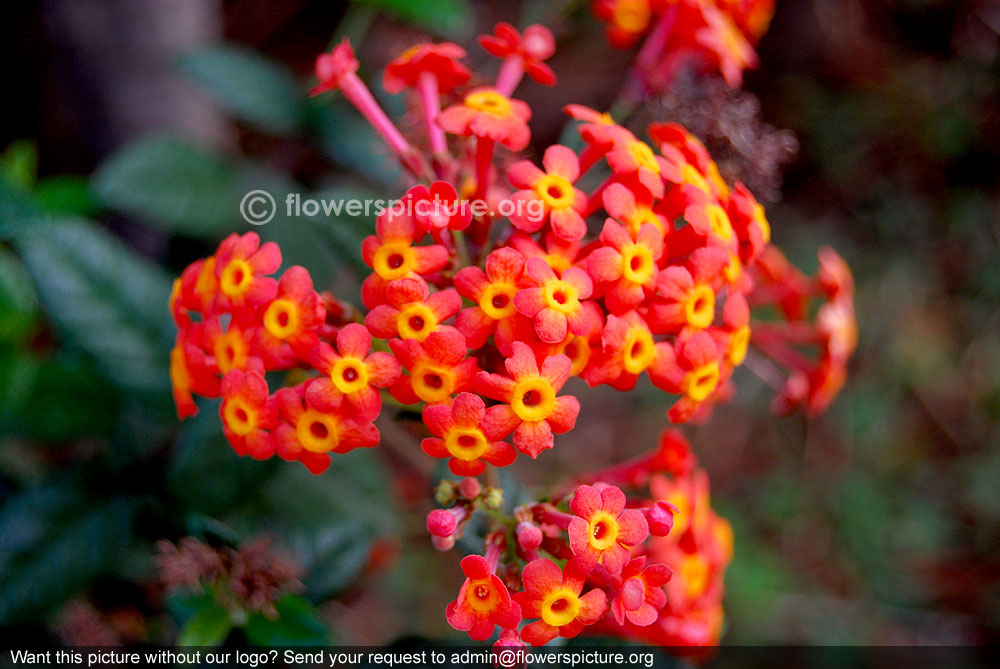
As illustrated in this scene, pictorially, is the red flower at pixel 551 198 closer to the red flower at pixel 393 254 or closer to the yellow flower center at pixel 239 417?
the red flower at pixel 393 254

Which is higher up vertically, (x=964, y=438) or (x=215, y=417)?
(x=215, y=417)

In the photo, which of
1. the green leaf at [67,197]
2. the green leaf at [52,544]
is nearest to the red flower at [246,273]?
the green leaf at [52,544]

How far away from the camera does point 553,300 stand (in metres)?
0.81

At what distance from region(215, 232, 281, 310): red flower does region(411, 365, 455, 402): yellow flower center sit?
0.73 ft

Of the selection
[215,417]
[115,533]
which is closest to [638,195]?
[215,417]

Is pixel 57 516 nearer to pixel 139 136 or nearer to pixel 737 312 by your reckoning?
pixel 139 136

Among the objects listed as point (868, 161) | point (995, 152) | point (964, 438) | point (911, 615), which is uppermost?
point (995, 152)

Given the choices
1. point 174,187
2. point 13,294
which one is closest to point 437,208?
point 13,294

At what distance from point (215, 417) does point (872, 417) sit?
2.25m

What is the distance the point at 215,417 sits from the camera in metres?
1.13

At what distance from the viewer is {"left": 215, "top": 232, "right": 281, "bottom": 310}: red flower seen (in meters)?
0.87

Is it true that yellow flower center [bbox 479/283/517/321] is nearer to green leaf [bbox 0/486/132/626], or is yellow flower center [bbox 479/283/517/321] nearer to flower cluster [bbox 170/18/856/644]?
flower cluster [bbox 170/18/856/644]

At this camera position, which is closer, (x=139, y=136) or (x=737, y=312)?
(x=737, y=312)

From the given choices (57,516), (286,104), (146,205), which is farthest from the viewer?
(286,104)
